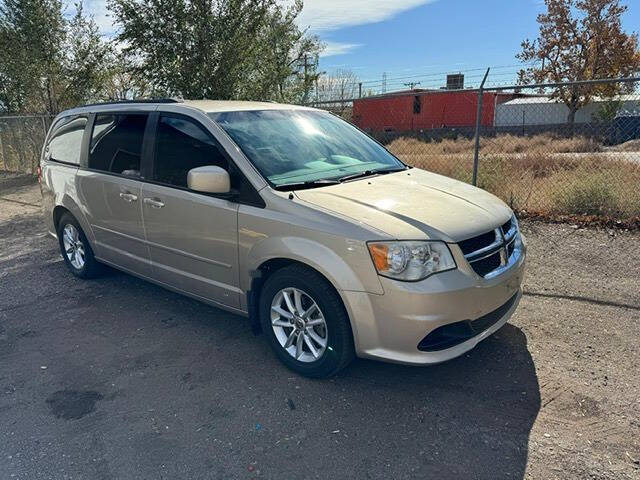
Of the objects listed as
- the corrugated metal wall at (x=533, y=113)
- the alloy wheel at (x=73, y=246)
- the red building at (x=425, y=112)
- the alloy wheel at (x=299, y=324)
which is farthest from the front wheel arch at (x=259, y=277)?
the corrugated metal wall at (x=533, y=113)

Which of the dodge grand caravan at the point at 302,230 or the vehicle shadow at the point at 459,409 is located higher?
the dodge grand caravan at the point at 302,230

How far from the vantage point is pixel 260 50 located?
30.5 ft

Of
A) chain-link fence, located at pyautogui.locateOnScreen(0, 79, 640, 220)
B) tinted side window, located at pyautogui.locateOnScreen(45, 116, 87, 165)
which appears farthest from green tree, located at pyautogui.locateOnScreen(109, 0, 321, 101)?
tinted side window, located at pyautogui.locateOnScreen(45, 116, 87, 165)

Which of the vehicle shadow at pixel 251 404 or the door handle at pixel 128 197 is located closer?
the vehicle shadow at pixel 251 404

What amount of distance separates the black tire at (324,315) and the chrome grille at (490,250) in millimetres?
852

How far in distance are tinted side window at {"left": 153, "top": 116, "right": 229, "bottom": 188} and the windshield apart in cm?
18

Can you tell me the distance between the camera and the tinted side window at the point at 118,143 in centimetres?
447

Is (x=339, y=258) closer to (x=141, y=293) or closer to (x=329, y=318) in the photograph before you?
(x=329, y=318)

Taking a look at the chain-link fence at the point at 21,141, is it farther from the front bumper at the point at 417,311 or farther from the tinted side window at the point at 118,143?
the front bumper at the point at 417,311

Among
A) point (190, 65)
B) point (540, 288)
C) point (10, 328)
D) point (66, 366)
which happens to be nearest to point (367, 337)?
point (66, 366)

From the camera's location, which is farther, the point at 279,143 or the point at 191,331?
the point at 191,331

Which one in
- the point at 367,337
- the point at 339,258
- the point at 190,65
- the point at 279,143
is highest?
the point at 190,65

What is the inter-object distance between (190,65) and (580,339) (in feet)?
24.6

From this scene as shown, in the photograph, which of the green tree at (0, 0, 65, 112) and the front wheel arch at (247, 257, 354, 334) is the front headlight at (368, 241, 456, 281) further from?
the green tree at (0, 0, 65, 112)
